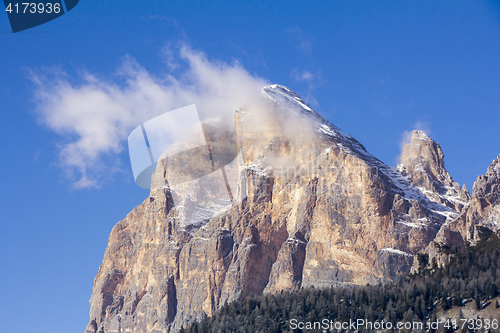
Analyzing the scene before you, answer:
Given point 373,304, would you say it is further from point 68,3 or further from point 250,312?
point 68,3

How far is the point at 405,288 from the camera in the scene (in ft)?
547

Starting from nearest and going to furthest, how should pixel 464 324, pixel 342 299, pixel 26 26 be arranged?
pixel 26 26 < pixel 464 324 < pixel 342 299

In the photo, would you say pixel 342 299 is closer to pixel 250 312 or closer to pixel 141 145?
pixel 250 312

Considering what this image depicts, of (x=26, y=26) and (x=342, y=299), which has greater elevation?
(x=26, y=26)

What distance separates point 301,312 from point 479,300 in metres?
38.3

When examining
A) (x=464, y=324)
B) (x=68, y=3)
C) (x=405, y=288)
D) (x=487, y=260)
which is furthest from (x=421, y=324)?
(x=68, y=3)

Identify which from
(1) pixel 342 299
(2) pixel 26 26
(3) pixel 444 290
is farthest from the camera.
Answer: (1) pixel 342 299

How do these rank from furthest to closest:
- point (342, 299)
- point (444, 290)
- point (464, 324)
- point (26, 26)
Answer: point (342, 299) → point (444, 290) → point (464, 324) → point (26, 26)

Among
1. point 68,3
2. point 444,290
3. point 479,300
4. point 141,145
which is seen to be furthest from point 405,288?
point 68,3

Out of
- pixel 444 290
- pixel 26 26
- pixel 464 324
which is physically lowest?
pixel 464 324

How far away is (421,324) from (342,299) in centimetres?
2787

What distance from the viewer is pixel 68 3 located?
126 meters

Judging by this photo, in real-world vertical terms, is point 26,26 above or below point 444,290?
above

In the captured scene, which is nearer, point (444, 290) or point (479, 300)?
point (479, 300)
